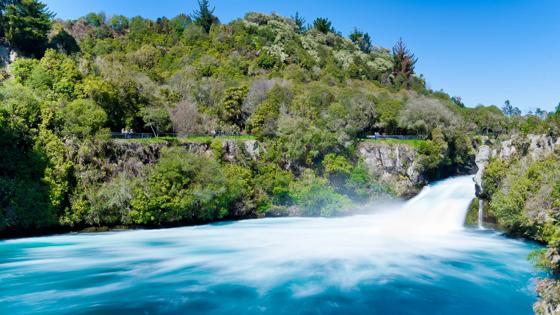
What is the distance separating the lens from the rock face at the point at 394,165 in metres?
41.3

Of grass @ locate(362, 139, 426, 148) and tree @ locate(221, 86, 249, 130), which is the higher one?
tree @ locate(221, 86, 249, 130)

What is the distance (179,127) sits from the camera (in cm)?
3997

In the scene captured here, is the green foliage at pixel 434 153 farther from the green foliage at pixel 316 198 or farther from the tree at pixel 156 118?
the tree at pixel 156 118

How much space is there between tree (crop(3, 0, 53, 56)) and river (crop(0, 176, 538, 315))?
26.5 metres

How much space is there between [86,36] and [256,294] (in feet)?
226

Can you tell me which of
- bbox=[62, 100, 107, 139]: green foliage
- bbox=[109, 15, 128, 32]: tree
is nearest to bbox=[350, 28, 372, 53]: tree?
bbox=[109, 15, 128, 32]: tree

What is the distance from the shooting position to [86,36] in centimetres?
7094

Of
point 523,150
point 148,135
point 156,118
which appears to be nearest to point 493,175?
point 523,150

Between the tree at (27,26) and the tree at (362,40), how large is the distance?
68.5 meters

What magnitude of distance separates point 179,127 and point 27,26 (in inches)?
800

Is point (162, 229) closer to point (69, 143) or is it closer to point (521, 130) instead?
point (69, 143)

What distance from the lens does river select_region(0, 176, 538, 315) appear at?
1619cm

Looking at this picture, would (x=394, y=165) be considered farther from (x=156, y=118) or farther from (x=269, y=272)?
(x=269, y=272)

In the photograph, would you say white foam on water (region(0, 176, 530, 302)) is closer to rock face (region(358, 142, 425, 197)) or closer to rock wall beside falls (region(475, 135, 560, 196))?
rock wall beside falls (region(475, 135, 560, 196))
